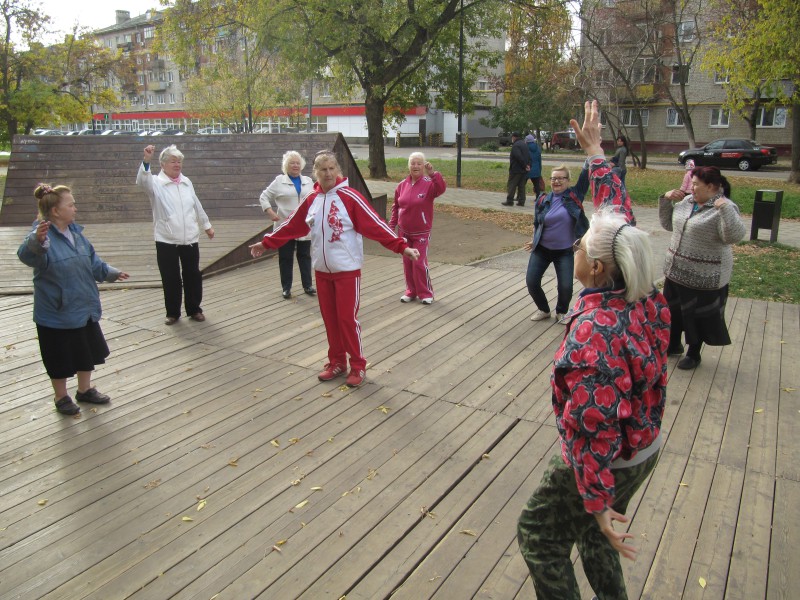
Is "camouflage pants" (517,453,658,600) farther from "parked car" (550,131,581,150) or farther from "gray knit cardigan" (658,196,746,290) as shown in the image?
"parked car" (550,131,581,150)

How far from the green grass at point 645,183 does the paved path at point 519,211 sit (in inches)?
36.6

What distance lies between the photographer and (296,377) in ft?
17.0

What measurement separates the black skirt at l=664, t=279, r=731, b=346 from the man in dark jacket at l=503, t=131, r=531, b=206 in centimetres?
1014

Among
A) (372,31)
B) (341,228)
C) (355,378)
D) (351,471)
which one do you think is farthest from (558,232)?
(372,31)

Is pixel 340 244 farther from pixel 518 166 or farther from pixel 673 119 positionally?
pixel 673 119

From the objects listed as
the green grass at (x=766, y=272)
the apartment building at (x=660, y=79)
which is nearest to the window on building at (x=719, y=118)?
the apartment building at (x=660, y=79)

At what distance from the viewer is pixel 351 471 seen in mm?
3746

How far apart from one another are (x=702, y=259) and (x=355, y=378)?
2.90 meters

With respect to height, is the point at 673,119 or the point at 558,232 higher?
the point at 673,119

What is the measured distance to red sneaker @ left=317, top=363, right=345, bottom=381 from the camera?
5113 millimetres

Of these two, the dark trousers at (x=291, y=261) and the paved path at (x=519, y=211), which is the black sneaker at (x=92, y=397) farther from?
the paved path at (x=519, y=211)

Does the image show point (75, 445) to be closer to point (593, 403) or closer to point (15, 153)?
point (593, 403)

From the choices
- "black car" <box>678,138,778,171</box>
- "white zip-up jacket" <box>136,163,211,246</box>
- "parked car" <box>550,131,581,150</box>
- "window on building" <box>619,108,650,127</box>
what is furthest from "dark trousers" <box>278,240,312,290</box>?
"window on building" <box>619,108,650,127</box>

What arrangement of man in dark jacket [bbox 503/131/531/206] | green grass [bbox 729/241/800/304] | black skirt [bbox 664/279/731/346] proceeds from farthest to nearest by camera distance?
man in dark jacket [bbox 503/131/531/206]
green grass [bbox 729/241/800/304]
black skirt [bbox 664/279/731/346]
